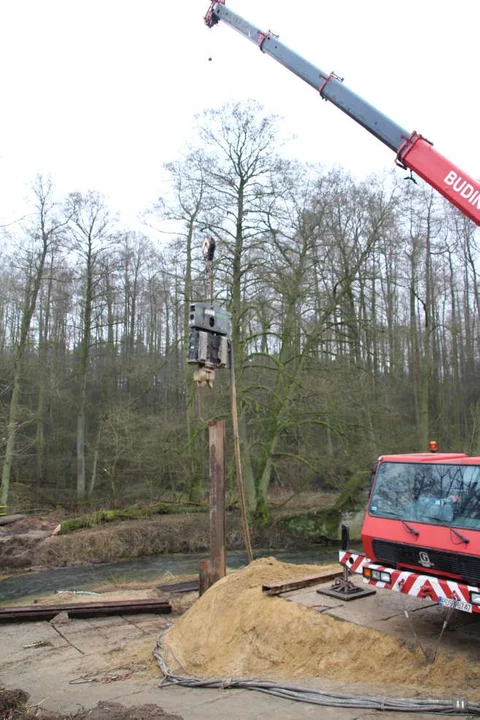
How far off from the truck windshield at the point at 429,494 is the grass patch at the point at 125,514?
1603 cm

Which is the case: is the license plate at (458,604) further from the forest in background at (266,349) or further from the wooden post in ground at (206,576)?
the forest in background at (266,349)

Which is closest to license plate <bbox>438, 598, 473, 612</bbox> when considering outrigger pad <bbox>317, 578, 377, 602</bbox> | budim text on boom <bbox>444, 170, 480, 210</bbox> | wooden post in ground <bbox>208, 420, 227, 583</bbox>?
outrigger pad <bbox>317, 578, 377, 602</bbox>

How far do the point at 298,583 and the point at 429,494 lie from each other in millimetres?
2607

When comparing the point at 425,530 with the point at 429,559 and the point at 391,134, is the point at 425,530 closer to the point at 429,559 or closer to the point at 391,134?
the point at 429,559

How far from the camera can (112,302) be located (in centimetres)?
3150

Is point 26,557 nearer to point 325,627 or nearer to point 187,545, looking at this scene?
point 187,545

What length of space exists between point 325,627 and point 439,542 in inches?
66.8

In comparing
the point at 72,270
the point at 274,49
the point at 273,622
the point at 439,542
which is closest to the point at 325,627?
the point at 273,622

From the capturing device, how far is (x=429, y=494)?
697 cm

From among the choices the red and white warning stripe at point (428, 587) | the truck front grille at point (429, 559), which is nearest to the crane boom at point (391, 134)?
the truck front grille at point (429, 559)

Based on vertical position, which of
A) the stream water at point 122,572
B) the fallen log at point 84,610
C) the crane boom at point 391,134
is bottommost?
the stream water at point 122,572

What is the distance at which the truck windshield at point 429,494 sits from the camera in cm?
656

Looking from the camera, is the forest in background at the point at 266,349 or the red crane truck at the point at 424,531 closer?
the red crane truck at the point at 424,531

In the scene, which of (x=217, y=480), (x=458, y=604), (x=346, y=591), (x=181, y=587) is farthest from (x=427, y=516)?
(x=181, y=587)
